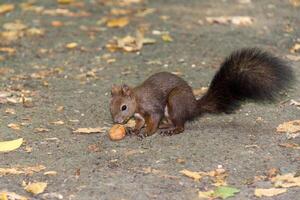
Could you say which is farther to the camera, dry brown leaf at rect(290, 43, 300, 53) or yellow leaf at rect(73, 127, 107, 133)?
dry brown leaf at rect(290, 43, 300, 53)

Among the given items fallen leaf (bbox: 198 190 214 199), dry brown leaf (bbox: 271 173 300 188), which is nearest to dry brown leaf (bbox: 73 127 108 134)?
fallen leaf (bbox: 198 190 214 199)

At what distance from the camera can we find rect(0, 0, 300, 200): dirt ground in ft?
16.2

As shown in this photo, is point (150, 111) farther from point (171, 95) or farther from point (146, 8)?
point (146, 8)

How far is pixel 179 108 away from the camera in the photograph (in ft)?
19.3

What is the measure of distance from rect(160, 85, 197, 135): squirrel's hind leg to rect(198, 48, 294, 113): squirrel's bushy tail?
135 millimetres

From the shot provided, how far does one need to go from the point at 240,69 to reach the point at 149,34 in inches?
137

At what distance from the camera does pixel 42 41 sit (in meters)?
9.24

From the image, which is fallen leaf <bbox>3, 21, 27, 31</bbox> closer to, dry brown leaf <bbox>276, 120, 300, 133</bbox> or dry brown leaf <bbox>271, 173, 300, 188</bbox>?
dry brown leaf <bbox>276, 120, 300, 133</bbox>

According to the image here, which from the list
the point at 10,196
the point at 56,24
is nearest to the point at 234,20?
the point at 56,24

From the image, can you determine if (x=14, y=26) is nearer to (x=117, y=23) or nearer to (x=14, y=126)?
(x=117, y=23)

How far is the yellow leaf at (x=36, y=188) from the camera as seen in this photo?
4719 mm

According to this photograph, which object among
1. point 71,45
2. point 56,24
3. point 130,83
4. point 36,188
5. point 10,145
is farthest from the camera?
point 56,24

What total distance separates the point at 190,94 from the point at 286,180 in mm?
1385

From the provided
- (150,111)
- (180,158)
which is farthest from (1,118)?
(180,158)
